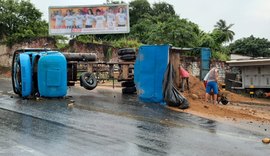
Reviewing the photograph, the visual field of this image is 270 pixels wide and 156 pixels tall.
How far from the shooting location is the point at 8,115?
11320mm

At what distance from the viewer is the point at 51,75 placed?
15.1 metres

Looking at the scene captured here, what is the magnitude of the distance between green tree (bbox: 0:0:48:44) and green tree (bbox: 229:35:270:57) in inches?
1242

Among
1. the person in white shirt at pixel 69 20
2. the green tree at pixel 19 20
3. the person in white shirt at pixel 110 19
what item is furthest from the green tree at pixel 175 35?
the green tree at pixel 19 20

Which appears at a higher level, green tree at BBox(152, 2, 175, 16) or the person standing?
green tree at BBox(152, 2, 175, 16)

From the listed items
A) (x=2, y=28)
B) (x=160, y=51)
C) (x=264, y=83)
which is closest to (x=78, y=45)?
(x=2, y=28)

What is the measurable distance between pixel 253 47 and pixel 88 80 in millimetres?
48593

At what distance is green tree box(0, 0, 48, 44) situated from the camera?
40.5 metres

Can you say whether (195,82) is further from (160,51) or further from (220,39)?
(220,39)

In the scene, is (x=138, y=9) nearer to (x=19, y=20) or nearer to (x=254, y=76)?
(x=19, y=20)

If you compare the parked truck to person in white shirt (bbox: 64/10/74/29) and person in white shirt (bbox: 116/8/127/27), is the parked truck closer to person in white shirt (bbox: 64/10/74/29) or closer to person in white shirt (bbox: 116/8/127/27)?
person in white shirt (bbox: 116/8/127/27)

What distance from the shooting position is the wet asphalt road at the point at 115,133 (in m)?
7.40

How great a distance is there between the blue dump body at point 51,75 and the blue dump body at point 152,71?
2863 mm

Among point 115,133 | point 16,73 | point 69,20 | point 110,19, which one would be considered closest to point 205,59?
point 16,73

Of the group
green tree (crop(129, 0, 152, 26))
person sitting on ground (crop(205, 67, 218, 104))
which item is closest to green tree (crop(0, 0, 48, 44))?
green tree (crop(129, 0, 152, 26))
